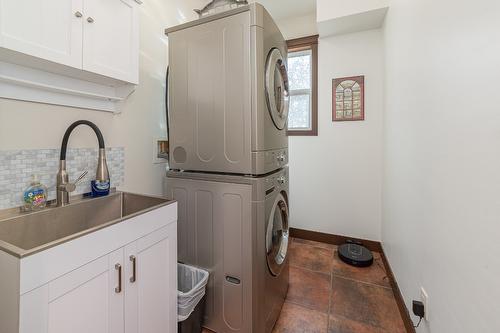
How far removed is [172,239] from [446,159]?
1.35m

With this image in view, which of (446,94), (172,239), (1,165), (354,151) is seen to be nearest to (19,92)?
(1,165)

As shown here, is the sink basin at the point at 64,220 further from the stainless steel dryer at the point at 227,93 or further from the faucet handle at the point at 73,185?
the stainless steel dryer at the point at 227,93

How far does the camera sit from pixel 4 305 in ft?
2.14

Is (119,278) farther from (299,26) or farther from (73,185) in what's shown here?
(299,26)

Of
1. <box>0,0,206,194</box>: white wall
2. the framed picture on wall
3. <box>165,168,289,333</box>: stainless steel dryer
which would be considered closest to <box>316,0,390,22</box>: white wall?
the framed picture on wall

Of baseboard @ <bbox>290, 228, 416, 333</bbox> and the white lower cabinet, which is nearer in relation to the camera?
the white lower cabinet

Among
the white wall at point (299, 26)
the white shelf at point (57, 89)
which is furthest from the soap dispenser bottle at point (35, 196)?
the white wall at point (299, 26)

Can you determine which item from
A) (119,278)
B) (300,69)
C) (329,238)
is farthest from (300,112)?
(119,278)

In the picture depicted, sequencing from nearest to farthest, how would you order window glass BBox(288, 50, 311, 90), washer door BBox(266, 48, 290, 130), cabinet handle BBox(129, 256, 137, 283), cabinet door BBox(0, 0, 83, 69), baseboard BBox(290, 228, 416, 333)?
cabinet door BBox(0, 0, 83, 69)
cabinet handle BBox(129, 256, 137, 283)
washer door BBox(266, 48, 290, 130)
baseboard BBox(290, 228, 416, 333)
window glass BBox(288, 50, 311, 90)

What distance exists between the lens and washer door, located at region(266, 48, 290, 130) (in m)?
1.36

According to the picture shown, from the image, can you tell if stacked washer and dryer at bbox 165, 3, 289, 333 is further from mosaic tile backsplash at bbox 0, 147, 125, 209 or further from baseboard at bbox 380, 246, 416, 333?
baseboard at bbox 380, 246, 416, 333

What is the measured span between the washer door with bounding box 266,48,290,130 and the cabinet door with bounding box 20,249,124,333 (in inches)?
43.7

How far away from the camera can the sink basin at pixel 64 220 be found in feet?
2.99

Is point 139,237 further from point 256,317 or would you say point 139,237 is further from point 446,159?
point 446,159
